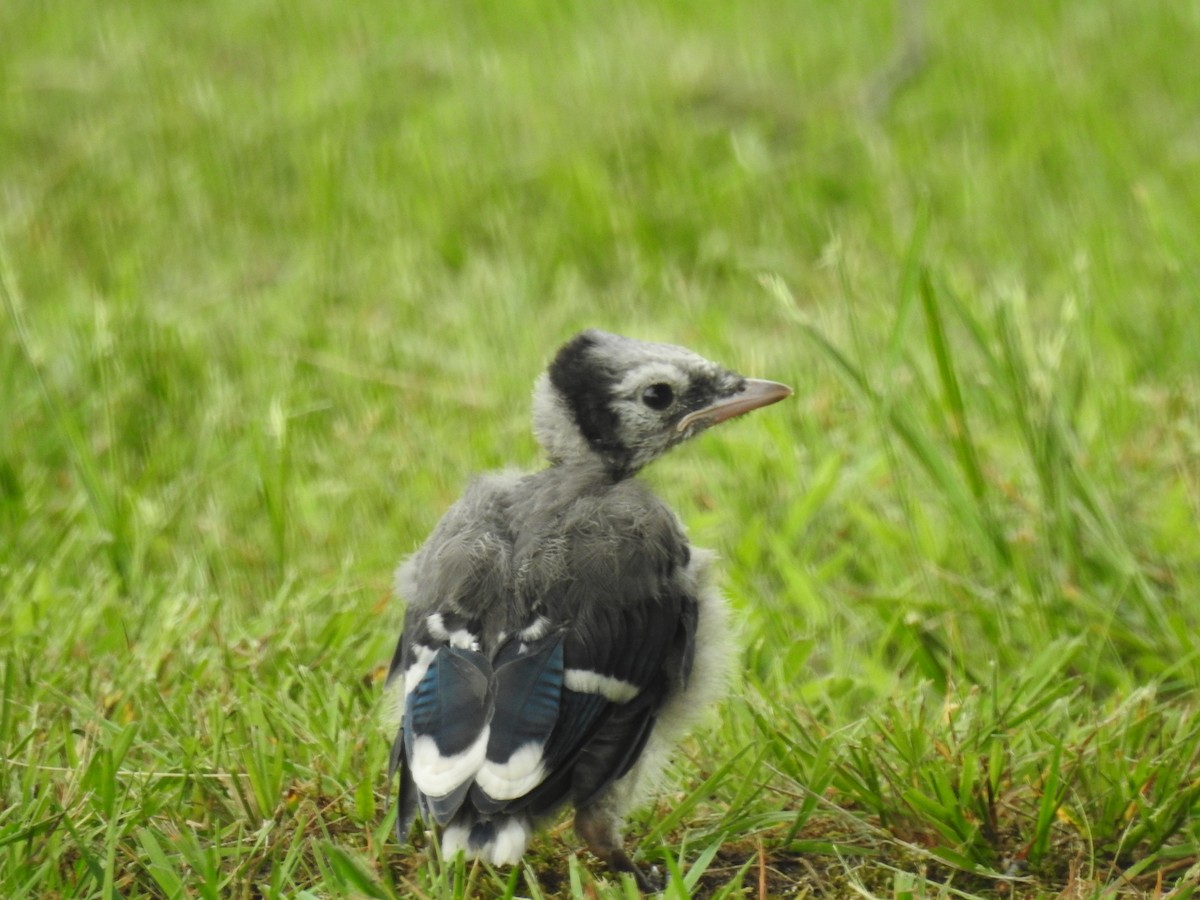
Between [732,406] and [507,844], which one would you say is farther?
[732,406]

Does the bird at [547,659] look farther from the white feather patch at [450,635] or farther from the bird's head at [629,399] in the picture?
the bird's head at [629,399]

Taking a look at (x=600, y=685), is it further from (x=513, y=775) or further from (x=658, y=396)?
(x=658, y=396)

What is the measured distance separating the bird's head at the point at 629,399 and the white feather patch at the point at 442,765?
1027 millimetres

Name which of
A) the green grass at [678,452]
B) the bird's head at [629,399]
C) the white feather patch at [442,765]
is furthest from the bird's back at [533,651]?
the bird's head at [629,399]

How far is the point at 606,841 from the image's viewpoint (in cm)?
291

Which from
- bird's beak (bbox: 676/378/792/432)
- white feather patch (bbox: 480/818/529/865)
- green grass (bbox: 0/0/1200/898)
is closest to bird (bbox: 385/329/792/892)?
white feather patch (bbox: 480/818/529/865)

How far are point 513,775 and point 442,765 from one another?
123mm

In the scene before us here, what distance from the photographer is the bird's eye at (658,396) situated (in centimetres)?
361

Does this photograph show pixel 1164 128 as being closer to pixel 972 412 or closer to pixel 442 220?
pixel 972 412

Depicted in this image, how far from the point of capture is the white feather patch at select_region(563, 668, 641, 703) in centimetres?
289

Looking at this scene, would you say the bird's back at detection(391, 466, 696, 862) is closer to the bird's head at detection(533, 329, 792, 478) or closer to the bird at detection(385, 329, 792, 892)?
the bird at detection(385, 329, 792, 892)

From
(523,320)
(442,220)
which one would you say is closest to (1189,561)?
(523,320)

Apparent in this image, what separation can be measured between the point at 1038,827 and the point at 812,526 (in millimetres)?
1821

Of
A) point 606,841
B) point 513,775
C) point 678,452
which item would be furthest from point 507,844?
point 678,452
